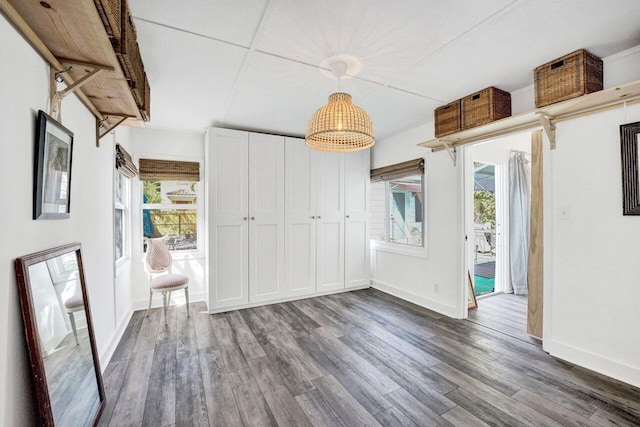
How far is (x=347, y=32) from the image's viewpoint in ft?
5.84

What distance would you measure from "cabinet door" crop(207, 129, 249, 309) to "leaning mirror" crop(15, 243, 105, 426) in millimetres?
1719

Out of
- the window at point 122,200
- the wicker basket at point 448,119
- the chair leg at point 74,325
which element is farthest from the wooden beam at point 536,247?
the window at point 122,200

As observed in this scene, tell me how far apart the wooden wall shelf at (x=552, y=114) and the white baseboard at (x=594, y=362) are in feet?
5.49

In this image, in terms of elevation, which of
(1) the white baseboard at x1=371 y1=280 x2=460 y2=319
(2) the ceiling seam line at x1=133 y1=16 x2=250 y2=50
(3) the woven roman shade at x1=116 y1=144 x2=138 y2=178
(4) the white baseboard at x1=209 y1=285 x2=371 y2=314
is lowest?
(4) the white baseboard at x1=209 y1=285 x2=371 y2=314

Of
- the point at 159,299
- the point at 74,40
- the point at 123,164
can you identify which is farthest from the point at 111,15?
the point at 159,299

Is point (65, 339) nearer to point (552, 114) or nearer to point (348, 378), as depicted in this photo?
point (348, 378)

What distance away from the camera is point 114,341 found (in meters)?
2.60

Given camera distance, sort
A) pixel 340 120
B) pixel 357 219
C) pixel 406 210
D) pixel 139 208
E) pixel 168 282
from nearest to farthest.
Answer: pixel 340 120 < pixel 168 282 < pixel 139 208 < pixel 406 210 < pixel 357 219

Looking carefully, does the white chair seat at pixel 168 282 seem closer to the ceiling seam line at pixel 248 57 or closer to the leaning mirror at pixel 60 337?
the leaning mirror at pixel 60 337

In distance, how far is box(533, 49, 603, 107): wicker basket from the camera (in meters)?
1.99

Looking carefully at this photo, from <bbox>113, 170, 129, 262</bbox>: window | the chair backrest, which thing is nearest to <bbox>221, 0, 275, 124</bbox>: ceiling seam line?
<bbox>113, 170, 129, 262</bbox>: window

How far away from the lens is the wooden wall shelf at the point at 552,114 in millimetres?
1918

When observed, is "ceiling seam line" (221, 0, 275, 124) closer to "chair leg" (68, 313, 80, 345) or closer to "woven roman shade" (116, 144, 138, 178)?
"woven roman shade" (116, 144, 138, 178)

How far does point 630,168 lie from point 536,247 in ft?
3.74
